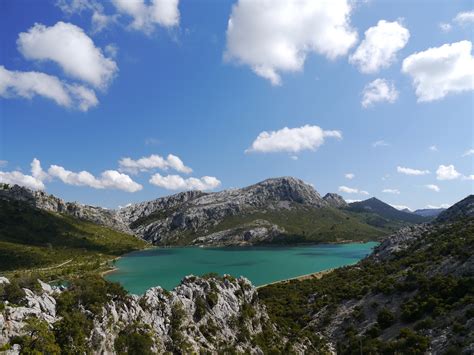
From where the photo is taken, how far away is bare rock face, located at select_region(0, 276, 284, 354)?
32125 millimetres

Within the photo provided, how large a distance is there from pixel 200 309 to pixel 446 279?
3943cm

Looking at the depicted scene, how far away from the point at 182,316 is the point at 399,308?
34.5 metres

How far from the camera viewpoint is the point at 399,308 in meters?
51.9

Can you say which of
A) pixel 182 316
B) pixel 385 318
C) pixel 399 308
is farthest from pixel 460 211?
pixel 182 316

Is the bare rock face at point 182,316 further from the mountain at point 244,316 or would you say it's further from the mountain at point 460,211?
the mountain at point 460,211

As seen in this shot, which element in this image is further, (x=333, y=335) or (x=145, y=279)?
(x=145, y=279)

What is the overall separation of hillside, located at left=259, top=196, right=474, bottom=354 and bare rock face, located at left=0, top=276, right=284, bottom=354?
9.25 metres

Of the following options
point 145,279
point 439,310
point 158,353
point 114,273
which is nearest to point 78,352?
point 158,353

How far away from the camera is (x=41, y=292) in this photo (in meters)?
34.9

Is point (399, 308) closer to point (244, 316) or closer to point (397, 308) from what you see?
point (397, 308)

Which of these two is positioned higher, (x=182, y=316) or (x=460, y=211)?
(x=460, y=211)

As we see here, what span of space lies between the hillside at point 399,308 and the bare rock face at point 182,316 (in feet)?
30.3

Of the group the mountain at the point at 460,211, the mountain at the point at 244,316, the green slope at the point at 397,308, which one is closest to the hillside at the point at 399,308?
the green slope at the point at 397,308

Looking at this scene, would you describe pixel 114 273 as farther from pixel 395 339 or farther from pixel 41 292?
pixel 395 339
